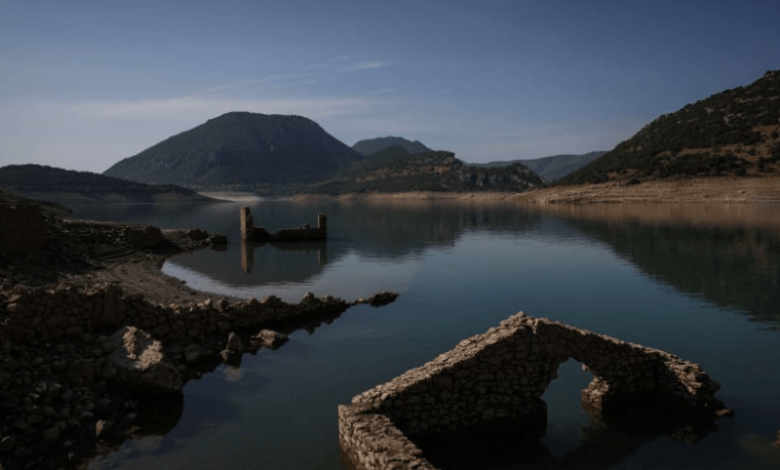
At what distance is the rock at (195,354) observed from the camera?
58.0 ft

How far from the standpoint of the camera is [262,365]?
18250 millimetres

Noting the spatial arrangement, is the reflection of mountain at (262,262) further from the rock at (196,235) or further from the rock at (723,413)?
the rock at (723,413)

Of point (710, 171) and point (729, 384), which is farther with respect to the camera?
point (710, 171)

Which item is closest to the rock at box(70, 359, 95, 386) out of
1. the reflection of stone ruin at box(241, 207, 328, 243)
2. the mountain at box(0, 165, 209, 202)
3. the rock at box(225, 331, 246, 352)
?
the rock at box(225, 331, 246, 352)

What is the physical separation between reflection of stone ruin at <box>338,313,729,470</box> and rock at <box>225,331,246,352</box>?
814 cm

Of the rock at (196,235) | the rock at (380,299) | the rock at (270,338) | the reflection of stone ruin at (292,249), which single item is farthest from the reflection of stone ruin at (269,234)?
the rock at (270,338)

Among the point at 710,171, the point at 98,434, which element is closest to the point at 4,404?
the point at 98,434

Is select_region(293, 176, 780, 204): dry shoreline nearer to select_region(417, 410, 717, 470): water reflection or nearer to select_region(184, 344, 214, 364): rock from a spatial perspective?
select_region(417, 410, 717, 470): water reflection

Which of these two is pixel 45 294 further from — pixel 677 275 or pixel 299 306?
pixel 677 275

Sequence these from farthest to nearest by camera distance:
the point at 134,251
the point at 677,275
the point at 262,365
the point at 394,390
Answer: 1. the point at 134,251
2. the point at 677,275
3. the point at 262,365
4. the point at 394,390

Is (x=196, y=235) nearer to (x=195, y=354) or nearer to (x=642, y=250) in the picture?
(x=195, y=354)

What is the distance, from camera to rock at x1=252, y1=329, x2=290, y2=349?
20.2 metres

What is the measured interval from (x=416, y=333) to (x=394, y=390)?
10387 millimetres

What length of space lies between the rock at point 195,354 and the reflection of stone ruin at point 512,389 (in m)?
7.59
